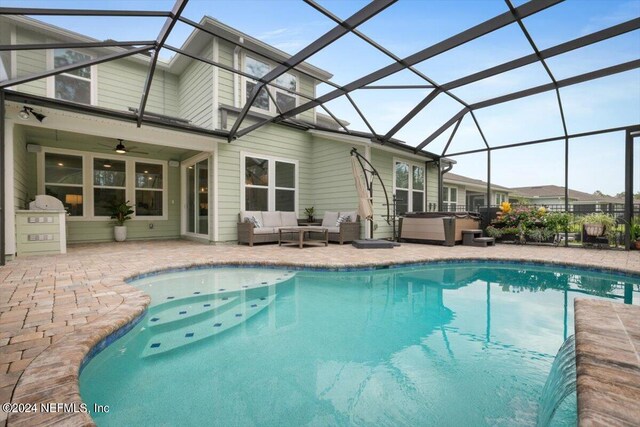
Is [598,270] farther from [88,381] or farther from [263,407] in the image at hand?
[88,381]

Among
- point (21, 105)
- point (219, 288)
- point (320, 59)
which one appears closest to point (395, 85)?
point (320, 59)

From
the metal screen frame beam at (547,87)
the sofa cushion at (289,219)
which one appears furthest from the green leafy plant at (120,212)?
the metal screen frame beam at (547,87)

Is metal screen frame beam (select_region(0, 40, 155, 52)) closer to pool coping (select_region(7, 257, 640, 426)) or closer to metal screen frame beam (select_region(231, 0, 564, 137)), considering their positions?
pool coping (select_region(7, 257, 640, 426))

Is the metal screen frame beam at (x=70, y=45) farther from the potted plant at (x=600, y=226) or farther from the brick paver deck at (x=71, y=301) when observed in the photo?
the potted plant at (x=600, y=226)

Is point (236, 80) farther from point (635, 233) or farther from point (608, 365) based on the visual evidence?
point (635, 233)

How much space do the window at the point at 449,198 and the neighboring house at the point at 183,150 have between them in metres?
3.24

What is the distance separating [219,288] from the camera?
4.20 meters

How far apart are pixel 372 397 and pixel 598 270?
5471 millimetres

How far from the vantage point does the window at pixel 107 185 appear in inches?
332

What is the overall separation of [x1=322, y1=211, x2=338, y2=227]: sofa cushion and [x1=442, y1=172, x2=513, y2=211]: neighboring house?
6480 millimetres

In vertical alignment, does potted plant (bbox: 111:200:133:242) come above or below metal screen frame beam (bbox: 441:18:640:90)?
below

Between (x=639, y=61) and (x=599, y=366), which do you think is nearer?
(x=599, y=366)

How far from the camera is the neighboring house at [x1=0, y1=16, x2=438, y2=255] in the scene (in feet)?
23.7

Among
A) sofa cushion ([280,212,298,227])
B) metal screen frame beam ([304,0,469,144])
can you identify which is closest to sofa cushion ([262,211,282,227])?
sofa cushion ([280,212,298,227])
